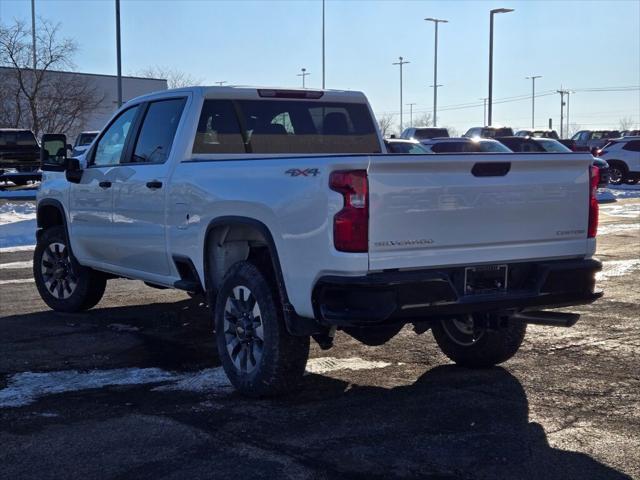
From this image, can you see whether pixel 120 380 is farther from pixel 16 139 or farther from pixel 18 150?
pixel 16 139

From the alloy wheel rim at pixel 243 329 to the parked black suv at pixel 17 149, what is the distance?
2700cm

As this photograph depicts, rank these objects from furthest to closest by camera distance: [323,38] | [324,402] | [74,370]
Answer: [323,38] < [74,370] < [324,402]

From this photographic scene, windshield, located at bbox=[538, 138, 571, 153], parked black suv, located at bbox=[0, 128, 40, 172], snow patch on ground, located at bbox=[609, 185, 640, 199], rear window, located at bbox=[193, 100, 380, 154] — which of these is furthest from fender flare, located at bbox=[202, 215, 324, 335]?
parked black suv, located at bbox=[0, 128, 40, 172]

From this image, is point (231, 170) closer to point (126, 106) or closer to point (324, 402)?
point (324, 402)

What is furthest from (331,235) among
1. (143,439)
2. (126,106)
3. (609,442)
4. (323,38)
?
(323,38)

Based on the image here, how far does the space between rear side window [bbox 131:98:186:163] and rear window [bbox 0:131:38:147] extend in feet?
84.7

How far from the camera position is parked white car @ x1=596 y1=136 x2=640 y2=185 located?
Answer: 3375cm

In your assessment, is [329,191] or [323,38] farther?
[323,38]

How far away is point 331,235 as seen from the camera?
16.4ft

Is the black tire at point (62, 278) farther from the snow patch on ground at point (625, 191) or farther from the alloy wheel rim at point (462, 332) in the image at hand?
the snow patch on ground at point (625, 191)

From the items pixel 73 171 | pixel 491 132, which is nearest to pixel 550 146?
pixel 491 132

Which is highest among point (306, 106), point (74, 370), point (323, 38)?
point (323, 38)

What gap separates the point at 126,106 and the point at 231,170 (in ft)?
7.97

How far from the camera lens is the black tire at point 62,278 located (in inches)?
343
